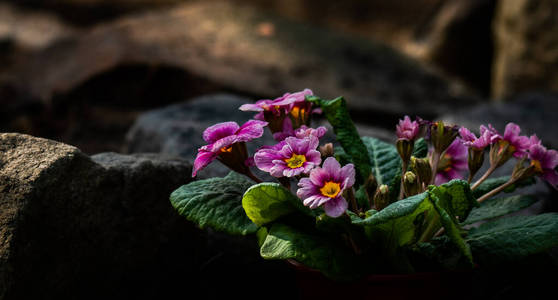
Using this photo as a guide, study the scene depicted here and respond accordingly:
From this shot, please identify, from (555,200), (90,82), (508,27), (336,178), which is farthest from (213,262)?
(508,27)

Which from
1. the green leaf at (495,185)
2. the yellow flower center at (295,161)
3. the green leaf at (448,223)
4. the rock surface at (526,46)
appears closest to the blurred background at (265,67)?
the rock surface at (526,46)

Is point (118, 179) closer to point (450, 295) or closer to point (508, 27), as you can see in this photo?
point (450, 295)

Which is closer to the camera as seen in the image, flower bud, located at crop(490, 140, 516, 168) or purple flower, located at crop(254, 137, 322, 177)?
purple flower, located at crop(254, 137, 322, 177)

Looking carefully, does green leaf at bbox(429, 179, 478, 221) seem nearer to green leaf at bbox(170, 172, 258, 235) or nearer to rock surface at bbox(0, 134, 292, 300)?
green leaf at bbox(170, 172, 258, 235)

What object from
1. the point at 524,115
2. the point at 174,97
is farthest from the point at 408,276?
the point at 174,97

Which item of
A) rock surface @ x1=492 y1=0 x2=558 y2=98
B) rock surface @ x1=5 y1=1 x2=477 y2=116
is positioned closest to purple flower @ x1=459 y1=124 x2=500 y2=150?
rock surface @ x1=5 y1=1 x2=477 y2=116

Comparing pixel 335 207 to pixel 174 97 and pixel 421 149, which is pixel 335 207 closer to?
pixel 421 149
